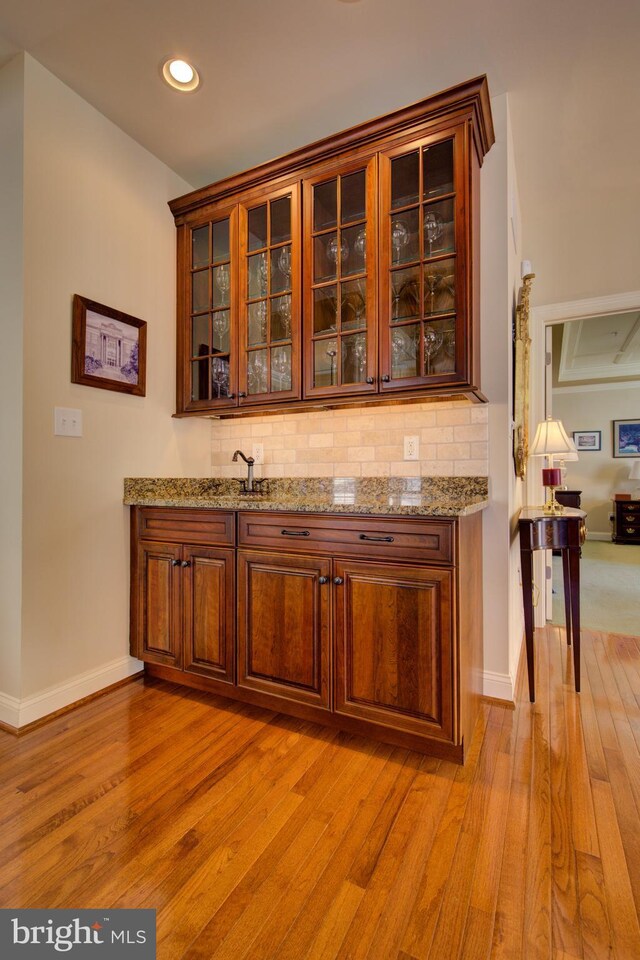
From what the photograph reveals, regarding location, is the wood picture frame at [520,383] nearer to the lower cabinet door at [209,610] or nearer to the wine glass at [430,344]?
the wine glass at [430,344]

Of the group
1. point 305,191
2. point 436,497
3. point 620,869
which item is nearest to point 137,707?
point 436,497

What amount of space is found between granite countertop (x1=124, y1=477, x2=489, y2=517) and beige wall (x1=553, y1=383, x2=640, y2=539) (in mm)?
6638

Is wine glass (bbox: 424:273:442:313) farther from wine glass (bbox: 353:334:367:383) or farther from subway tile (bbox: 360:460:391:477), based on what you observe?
subway tile (bbox: 360:460:391:477)

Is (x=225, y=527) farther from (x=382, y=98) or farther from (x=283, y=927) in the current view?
(x=382, y=98)

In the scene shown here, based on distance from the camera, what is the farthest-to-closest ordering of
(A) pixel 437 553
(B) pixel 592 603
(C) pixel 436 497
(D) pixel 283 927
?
1. (B) pixel 592 603
2. (C) pixel 436 497
3. (A) pixel 437 553
4. (D) pixel 283 927

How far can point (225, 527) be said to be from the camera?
6.72 ft

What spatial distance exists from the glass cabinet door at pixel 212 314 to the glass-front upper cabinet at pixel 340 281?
1.61 ft

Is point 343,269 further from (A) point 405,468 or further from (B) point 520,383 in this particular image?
(B) point 520,383

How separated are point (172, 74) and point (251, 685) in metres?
2.74

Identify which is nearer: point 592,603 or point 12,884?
point 12,884

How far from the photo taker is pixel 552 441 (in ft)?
8.32

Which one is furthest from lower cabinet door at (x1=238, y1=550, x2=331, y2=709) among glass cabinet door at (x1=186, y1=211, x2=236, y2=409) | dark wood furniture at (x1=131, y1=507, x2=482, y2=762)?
glass cabinet door at (x1=186, y1=211, x2=236, y2=409)

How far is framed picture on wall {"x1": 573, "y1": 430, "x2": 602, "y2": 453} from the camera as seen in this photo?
7.72 meters

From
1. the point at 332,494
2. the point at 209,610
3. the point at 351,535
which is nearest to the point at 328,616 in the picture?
the point at 351,535
